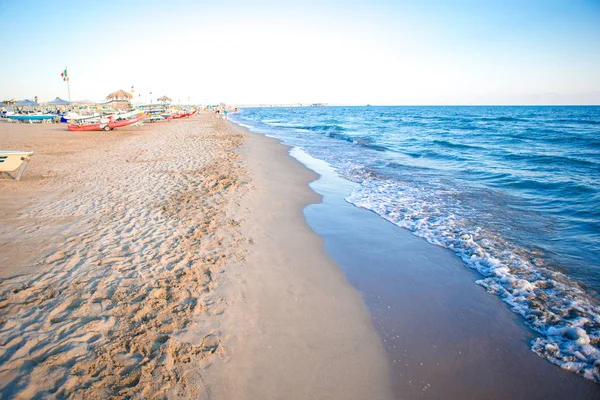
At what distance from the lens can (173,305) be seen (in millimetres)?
3541

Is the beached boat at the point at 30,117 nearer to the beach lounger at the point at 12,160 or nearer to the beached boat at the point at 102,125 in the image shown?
the beached boat at the point at 102,125

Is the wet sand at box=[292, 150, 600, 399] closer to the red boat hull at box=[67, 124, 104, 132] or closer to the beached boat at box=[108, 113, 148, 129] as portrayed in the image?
the red boat hull at box=[67, 124, 104, 132]

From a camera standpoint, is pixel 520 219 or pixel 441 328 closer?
pixel 441 328

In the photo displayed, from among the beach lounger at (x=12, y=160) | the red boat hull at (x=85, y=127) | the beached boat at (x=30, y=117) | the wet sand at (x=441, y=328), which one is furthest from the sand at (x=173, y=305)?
the beached boat at (x=30, y=117)

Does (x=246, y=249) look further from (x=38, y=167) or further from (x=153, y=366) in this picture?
(x=38, y=167)

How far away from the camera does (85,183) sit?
8531mm

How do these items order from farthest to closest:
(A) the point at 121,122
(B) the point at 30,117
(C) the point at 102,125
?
(B) the point at 30,117, (A) the point at 121,122, (C) the point at 102,125

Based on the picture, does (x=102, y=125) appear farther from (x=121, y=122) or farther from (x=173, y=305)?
(x=173, y=305)

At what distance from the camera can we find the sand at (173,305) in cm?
266

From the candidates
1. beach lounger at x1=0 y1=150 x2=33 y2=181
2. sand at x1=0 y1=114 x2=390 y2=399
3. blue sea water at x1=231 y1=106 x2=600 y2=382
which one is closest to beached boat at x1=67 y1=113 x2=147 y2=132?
beach lounger at x1=0 y1=150 x2=33 y2=181

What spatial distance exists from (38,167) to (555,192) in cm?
1903

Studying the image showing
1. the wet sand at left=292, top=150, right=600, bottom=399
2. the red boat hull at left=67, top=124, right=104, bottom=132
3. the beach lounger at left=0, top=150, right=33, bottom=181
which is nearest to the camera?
the wet sand at left=292, top=150, right=600, bottom=399

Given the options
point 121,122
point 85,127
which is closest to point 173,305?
point 85,127

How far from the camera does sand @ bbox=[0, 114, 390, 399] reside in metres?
2.66
